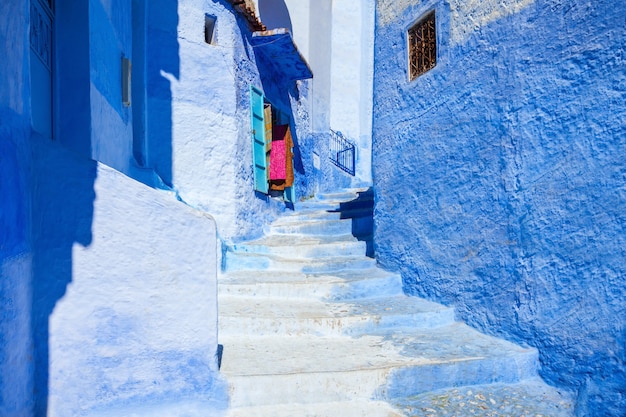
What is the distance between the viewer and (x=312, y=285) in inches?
206

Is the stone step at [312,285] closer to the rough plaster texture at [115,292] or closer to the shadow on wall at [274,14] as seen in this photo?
the rough plaster texture at [115,292]

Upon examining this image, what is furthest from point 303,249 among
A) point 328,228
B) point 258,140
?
point 258,140

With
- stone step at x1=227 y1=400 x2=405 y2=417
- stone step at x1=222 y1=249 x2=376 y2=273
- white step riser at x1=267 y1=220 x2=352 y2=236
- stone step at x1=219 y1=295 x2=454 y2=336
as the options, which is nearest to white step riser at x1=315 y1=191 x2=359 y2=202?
white step riser at x1=267 y1=220 x2=352 y2=236

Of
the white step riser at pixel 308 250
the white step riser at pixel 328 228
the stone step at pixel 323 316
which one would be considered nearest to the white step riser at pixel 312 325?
the stone step at pixel 323 316

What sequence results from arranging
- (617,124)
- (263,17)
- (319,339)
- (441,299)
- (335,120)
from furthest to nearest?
(335,120)
(263,17)
(441,299)
(319,339)
(617,124)

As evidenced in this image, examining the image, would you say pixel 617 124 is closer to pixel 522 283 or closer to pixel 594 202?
pixel 594 202

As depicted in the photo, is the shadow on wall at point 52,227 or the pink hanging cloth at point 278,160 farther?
the pink hanging cloth at point 278,160

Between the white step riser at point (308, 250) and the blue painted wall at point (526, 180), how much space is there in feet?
3.33

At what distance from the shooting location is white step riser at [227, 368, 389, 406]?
129 inches

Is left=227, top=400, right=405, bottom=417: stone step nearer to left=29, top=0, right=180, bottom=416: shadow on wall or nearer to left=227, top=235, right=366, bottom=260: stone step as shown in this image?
left=29, top=0, right=180, bottom=416: shadow on wall

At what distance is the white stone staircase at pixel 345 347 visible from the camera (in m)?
3.38

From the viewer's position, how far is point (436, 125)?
512 cm

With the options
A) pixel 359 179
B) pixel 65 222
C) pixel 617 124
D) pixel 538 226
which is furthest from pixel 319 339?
pixel 359 179

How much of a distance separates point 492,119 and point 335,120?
9.10 meters
